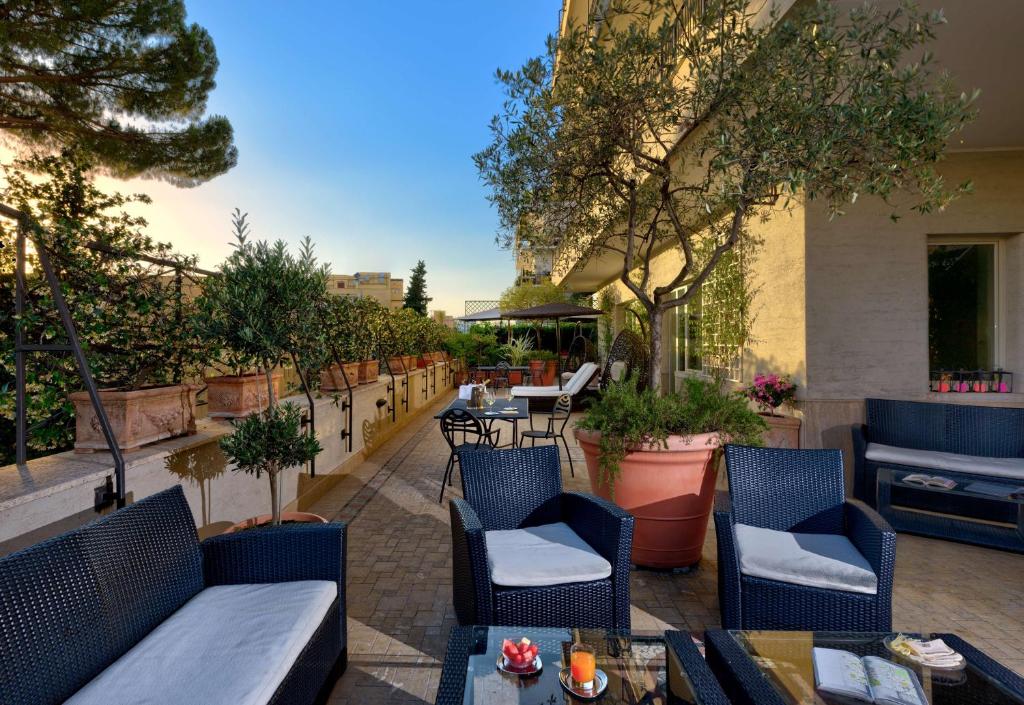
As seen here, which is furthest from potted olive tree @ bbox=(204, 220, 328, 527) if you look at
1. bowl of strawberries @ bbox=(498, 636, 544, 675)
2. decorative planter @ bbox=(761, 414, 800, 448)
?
decorative planter @ bbox=(761, 414, 800, 448)

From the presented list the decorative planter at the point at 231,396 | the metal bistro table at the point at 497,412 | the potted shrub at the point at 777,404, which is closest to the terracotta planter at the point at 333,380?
the metal bistro table at the point at 497,412

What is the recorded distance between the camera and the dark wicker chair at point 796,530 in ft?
6.88

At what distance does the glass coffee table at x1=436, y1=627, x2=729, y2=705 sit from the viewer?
1.40 metres

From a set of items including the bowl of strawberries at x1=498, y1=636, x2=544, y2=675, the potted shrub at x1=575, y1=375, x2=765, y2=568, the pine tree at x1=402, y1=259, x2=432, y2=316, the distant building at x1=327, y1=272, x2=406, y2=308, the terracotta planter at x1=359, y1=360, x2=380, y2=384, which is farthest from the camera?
the distant building at x1=327, y1=272, x2=406, y2=308

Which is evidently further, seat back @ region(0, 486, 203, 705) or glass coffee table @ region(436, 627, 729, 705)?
glass coffee table @ region(436, 627, 729, 705)

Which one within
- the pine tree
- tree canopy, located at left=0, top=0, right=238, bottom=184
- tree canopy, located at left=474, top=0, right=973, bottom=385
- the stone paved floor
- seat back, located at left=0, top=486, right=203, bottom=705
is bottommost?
the stone paved floor

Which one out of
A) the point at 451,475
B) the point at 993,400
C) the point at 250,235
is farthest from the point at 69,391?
the point at 993,400

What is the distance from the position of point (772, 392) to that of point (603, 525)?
3.11 m

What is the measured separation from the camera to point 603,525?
7.43 feet

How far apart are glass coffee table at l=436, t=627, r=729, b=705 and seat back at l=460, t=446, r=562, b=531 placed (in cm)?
91

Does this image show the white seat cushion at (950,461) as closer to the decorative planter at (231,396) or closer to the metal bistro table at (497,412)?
the metal bistro table at (497,412)

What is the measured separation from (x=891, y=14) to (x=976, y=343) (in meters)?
3.53

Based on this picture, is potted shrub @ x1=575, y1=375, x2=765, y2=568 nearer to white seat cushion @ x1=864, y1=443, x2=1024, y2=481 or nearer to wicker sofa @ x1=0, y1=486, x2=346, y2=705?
white seat cushion @ x1=864, y1=443, x2=1024, y2=481

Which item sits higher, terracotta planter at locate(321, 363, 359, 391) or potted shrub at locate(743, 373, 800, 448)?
terracotta planter at locate(321, 363, 359, 391)
